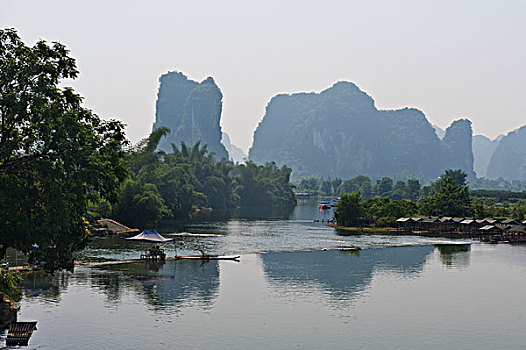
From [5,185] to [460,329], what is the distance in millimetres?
27269

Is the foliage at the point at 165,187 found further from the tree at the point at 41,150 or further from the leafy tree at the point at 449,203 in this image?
the tree at the point at 41,150

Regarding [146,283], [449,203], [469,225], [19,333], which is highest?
[449,203]

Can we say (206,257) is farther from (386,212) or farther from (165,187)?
(165,187)

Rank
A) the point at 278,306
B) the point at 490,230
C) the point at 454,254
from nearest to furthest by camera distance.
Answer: the point at 278,306 < the point at 454,254 < the point at 490,230

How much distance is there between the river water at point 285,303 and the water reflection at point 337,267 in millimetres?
108

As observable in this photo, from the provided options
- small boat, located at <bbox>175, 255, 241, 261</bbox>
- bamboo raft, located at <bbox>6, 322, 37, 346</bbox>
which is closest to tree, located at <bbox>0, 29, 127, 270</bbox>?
bamboo raft, located at <bbox>6, 322, 37, 346</bbox>

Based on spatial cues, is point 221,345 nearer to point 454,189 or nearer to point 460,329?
point 460,329

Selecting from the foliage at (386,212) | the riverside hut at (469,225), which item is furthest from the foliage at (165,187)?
the riverside hut at (469,225)

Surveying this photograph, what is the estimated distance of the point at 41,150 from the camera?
3036cm

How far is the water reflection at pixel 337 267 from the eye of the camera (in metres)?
50.7

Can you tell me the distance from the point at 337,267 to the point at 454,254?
20.2m

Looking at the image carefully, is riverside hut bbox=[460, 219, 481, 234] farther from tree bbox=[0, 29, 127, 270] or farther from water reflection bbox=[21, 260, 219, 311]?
tree bbox=[0, 29, 127, 270]

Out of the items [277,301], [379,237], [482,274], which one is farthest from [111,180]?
[379,237]

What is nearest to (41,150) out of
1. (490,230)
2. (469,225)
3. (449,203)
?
(490,230)
